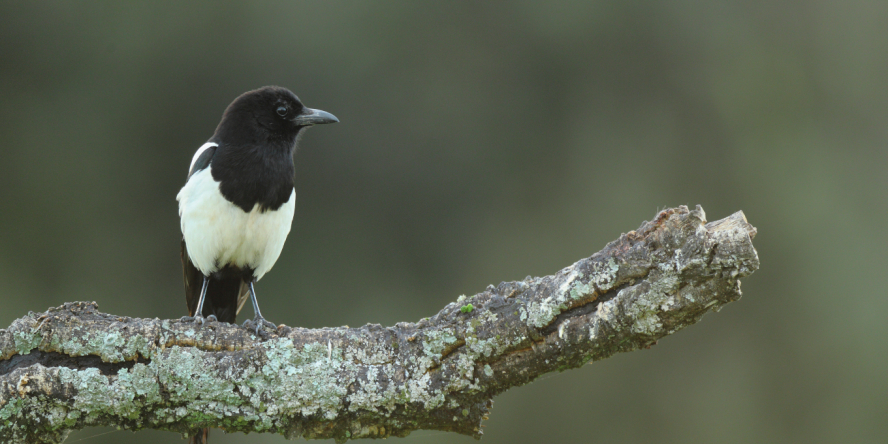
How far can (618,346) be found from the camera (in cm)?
160

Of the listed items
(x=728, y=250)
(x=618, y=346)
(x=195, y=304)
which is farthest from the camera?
(x=195, y=304)

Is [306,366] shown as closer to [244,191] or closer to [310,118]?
[244,191]

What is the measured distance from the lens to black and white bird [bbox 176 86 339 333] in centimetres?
252

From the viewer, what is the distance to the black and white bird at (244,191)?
8.26 ft

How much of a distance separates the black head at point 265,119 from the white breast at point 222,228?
20 cm

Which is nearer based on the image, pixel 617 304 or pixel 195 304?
pixel 617 304

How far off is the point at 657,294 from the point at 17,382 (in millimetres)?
1562

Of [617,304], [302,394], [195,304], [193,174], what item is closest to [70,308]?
[302,394]

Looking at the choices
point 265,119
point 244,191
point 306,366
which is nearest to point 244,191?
point 244,191

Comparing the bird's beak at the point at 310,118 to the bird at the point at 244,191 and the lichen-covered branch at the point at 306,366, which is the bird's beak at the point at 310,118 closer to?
the bird at the point at 244,191

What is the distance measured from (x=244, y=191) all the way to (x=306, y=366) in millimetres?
948

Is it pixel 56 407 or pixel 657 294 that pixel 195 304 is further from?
pixel 657 294

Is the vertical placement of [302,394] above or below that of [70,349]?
below

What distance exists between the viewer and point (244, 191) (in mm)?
2500
